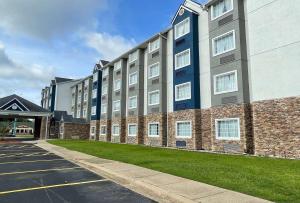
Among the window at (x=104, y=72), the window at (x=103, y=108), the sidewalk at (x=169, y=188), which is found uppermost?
the window at (x=104, y=72)

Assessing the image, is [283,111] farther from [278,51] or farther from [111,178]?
[111,178]

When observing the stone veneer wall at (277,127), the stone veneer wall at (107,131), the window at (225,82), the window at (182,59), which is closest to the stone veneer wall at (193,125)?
the window at (225,82)

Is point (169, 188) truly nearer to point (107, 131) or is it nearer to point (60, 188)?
point (60, 188)

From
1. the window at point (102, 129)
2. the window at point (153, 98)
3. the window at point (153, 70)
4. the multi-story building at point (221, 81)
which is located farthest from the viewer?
the window at point (102, 129)

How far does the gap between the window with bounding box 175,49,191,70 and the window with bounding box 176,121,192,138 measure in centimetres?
593

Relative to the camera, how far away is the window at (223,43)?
22175 millimetres

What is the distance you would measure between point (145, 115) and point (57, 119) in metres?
29.9

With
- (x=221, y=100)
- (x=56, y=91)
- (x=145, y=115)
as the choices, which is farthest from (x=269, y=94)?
(x=56, y=91)

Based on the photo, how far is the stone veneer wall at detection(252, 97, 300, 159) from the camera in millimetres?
16938

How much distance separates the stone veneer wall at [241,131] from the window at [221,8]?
8.23m

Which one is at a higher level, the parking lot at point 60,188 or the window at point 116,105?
the window at point 116,105

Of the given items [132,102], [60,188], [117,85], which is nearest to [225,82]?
[60,188]

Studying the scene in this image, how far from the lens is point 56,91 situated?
214ft

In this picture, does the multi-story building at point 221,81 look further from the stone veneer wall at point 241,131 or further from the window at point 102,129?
the window at point 102,129
